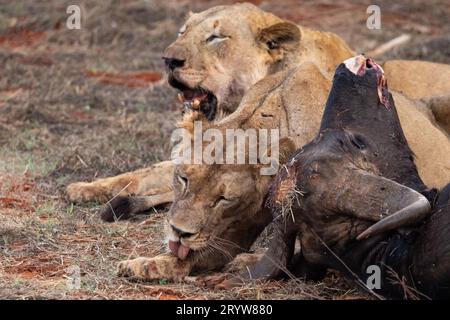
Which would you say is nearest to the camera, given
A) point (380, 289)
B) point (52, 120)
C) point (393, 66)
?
point (380, 289)

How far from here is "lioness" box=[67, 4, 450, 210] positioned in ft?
22.7

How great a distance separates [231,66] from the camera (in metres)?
7.05

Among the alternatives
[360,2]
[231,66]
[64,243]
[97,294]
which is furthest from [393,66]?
[360,2]

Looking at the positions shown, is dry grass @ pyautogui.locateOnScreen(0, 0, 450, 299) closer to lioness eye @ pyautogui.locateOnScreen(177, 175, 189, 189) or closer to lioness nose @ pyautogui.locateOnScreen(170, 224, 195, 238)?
lioness nose @ pyautogui.locateOnScreen(170, 224, 195, 238)

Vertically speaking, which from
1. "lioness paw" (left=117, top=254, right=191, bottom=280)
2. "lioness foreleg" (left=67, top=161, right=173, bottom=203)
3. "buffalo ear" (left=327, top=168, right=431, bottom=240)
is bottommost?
"lioness foreleg" (left=67, top=161, right=173, bottom=203)

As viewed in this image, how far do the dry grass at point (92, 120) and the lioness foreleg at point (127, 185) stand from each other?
13cm

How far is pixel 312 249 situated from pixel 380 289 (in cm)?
36

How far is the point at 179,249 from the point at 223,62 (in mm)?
2285

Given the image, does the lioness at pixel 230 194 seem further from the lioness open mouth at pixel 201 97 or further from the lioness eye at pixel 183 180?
the lioness open mouth at pixel 201 97

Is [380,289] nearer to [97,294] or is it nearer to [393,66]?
[97,294]

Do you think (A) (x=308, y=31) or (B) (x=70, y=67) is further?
(B) (x=70, y=67)

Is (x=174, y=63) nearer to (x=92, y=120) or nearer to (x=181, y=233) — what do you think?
(x=181, y=233)

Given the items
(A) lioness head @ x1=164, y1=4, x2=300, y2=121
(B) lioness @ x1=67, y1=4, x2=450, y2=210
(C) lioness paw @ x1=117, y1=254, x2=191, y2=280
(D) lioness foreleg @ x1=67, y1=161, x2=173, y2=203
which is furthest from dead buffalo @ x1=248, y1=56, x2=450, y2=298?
(D) lioness foreleg @ x1=67, y1=161, x2=173, y2=203

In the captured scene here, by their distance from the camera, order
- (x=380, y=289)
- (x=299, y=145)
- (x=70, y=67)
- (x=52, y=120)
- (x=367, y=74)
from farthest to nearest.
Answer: (x=70, y=67)
(x=52, y=120)
(x=299, y=145)
(x=367, y=74)
(x=380, y=289)
